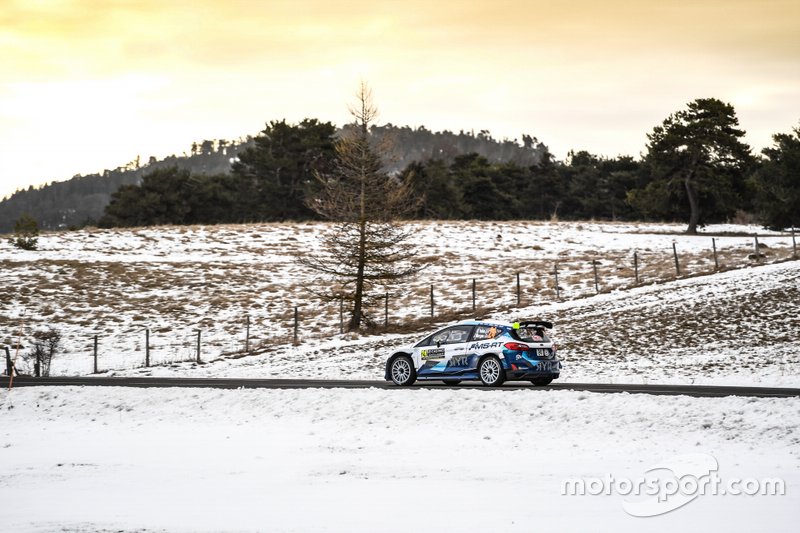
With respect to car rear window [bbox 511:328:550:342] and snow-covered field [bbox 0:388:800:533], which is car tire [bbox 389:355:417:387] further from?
car rear window [bbox 511:328:550:342]

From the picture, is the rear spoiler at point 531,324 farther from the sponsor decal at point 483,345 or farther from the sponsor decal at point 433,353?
the sponsor decal at point 433,353

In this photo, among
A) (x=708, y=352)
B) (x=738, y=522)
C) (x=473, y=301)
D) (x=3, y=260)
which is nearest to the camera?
(x=738, y=522)

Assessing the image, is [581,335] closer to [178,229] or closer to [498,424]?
[498,424]

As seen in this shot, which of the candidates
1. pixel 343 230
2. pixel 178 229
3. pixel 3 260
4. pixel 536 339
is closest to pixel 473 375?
pixel 536 339

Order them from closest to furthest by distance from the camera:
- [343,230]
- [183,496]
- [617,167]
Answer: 1. [183,496]
2. [343,230]
3. [617,167]

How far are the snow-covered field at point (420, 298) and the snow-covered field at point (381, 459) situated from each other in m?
9.11

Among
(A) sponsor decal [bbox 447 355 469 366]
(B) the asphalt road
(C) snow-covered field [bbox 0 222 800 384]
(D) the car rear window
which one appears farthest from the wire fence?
(D) the car rear window

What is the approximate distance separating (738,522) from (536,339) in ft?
32.5

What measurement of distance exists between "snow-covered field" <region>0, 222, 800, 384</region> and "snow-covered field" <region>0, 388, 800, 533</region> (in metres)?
9.11

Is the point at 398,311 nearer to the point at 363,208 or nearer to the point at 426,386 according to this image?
the point at 363,208

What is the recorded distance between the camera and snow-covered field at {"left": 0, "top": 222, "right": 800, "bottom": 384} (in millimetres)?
30359

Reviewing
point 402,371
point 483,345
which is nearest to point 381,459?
point 483,345

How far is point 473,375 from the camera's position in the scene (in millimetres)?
20031

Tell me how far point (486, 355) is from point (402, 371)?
8.21 feet
